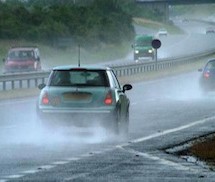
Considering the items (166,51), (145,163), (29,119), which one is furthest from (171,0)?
(145,163)

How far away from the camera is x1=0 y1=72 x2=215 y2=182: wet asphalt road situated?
15609 mm

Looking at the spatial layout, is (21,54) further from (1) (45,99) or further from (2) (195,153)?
(2) (195,153)

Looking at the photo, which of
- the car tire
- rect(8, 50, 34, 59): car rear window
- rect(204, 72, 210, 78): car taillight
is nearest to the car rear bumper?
the car tire

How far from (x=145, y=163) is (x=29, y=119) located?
41.0 ft

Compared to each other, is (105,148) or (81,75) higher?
(81,75)

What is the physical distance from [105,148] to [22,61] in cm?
4138

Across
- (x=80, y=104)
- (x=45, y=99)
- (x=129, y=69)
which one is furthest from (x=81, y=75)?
(x=129, y=69)

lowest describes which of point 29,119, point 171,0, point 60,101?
point 171,0

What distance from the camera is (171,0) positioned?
187 meters

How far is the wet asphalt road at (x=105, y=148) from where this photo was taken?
15.6m

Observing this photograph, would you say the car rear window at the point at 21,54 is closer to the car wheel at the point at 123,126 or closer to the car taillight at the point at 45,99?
the car wheel at the point at 123,126

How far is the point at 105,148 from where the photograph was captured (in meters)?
20.1

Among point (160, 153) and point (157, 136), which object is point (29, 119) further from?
point (160, 153)

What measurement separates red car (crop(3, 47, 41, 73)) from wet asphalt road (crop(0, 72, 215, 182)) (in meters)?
24.4
